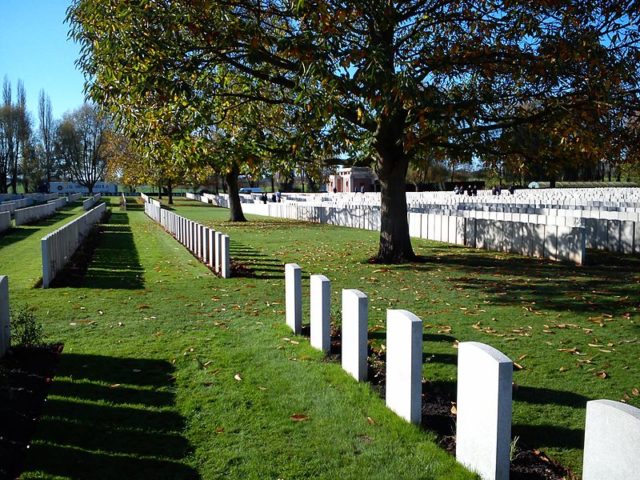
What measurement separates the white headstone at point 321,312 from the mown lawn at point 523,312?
389 millimetres

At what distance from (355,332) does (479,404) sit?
6.18 feet

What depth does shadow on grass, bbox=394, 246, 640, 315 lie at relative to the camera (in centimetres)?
931

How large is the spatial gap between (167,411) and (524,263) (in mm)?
11330

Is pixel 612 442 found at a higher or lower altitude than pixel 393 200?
lower

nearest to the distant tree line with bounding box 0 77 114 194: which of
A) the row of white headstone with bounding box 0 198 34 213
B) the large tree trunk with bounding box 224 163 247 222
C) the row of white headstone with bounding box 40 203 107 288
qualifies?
the row of white headstone with bounding box 0 198 34 213

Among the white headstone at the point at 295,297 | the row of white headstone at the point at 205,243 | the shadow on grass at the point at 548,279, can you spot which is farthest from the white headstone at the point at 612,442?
the row of white headstone at the point at 205,243

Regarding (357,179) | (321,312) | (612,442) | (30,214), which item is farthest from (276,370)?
(357,179)

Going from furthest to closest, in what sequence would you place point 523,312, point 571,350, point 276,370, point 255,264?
1. point 255,264
2. point 523,312
3. point 571,350
4. point 276,370

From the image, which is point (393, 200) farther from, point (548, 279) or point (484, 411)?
point (484, 411)

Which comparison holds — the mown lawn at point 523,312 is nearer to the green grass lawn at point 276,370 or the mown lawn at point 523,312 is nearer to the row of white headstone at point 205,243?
the green grass lawn at point 276,370

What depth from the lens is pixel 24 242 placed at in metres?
21.8

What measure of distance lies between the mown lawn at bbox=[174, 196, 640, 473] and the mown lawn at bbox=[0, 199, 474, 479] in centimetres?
56

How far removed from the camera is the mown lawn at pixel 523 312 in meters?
5.00

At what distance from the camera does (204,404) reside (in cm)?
489
